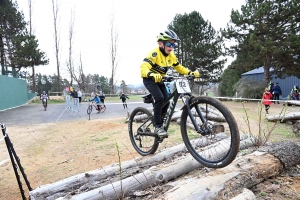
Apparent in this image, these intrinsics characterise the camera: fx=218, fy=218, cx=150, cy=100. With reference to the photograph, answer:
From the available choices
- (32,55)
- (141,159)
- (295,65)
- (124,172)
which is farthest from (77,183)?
(32,55)

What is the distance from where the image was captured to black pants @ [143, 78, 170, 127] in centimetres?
328

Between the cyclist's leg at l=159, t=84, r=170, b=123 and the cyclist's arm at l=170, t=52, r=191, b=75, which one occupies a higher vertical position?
the cyclist's arm at l=170, t=52, r=191, b=75

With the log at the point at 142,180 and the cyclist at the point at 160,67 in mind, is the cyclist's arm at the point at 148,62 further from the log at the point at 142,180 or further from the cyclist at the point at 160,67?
the log at the point at 142,180

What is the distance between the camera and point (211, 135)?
9.14 feet

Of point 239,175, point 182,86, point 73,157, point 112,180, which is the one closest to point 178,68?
point 182,86

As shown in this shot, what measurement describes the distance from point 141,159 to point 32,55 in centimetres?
2386

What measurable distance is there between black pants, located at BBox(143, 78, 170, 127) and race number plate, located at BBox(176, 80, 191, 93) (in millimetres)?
450

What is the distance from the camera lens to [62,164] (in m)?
5.12

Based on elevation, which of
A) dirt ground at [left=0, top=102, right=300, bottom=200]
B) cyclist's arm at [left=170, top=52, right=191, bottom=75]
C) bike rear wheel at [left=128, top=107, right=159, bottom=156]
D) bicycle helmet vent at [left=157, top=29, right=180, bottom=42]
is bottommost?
dirt ground at [left=0, top=102, right=300, bottom=200]

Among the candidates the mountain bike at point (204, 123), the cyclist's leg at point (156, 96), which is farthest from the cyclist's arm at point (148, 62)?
the mountain bike at point (204, 123)

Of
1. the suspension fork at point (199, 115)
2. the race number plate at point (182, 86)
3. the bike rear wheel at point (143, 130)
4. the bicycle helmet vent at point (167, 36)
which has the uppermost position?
the bicycle helmet vent at point (167, 36)

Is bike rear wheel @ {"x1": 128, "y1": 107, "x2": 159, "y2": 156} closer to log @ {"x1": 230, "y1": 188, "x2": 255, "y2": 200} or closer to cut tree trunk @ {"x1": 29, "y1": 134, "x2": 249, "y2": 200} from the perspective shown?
cut tree trunk @ {"x1": 29, "y1": 134, "x2": 249, "y2": 200}

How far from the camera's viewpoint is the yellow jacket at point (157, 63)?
3.18m

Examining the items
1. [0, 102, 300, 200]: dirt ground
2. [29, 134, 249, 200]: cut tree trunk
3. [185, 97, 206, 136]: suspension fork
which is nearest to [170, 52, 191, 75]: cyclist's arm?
[185, 97, 206, 136]: suspension fork
